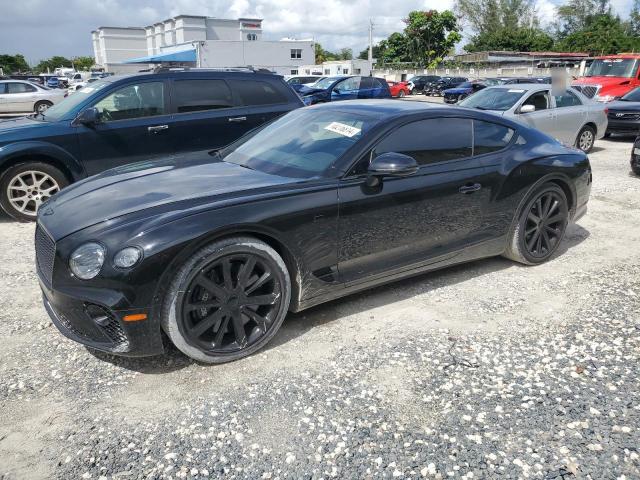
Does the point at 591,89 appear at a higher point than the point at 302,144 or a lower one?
higher

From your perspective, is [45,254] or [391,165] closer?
[45,254]

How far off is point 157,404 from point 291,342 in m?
0.94

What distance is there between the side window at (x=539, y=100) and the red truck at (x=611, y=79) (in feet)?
19.1

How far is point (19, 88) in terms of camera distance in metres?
19.0

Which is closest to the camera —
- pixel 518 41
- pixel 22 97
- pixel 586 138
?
pixel 586 138

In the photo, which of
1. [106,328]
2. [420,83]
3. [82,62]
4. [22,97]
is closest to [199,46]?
[420,83]

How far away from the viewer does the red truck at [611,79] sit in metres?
14.6

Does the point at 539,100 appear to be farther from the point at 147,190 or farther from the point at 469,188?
the point at 147,190

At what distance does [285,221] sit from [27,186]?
13.9 feet

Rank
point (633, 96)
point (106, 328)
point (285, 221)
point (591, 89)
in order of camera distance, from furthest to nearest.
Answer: point (591, 89), point (633, 96), point (285, 221), point (106, 328)

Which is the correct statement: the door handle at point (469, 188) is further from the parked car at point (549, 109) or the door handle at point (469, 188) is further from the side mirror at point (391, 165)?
the parked car at point (549, 109)

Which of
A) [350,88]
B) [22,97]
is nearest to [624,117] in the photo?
[350,88]

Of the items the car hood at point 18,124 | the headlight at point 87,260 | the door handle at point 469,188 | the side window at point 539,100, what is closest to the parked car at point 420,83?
the side window at point 539,100

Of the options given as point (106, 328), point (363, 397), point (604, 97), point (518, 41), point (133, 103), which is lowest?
point (363, 397)
